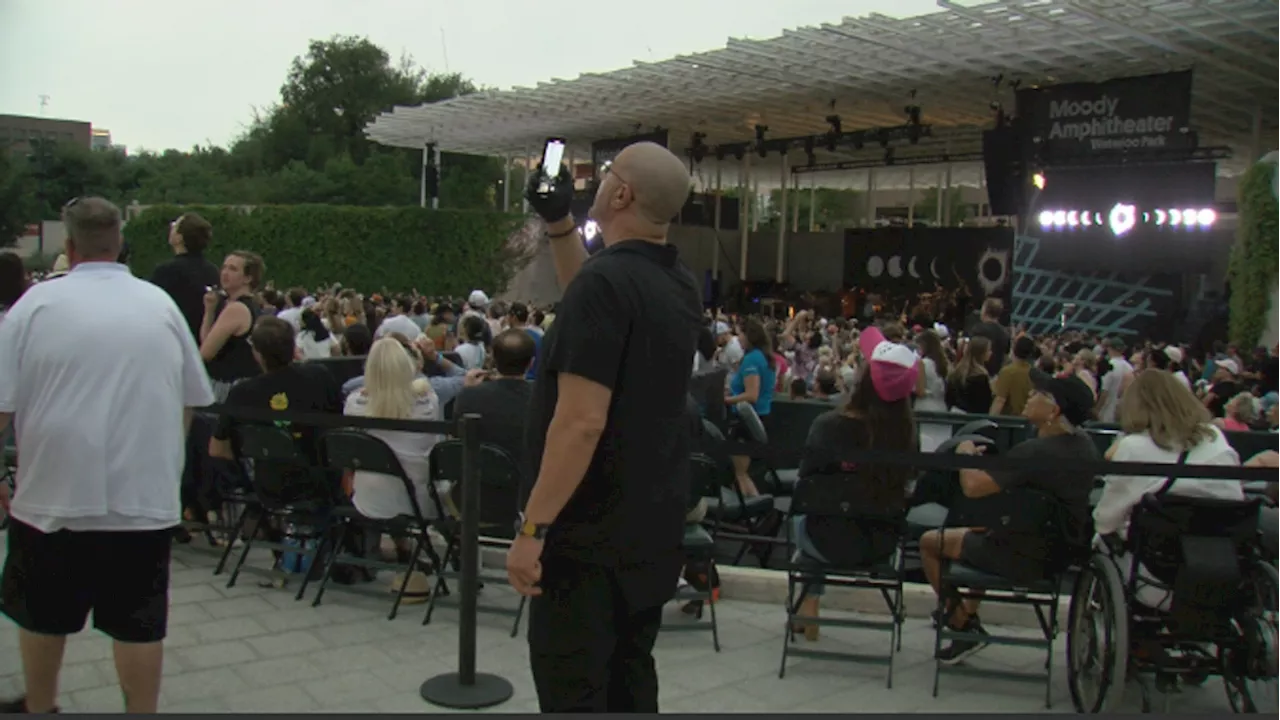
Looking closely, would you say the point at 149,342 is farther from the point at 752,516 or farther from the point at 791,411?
the point at 791,411

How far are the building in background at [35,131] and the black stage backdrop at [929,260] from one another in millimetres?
28721

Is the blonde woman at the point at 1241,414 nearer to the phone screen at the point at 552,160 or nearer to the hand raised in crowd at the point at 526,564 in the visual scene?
the phone screen at the point at 552,160

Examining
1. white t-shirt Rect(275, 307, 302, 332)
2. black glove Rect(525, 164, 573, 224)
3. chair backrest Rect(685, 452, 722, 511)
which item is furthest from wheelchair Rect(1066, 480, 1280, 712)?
white t-shirt Rect(275, 307, 302, 332)

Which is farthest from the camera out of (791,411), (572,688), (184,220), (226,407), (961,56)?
(961,56)

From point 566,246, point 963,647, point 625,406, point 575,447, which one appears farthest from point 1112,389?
point 575,447

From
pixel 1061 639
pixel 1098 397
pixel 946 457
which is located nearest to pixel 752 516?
pixel 1061 639

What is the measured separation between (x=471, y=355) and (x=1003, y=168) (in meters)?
12.8

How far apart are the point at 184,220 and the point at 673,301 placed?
167 inches

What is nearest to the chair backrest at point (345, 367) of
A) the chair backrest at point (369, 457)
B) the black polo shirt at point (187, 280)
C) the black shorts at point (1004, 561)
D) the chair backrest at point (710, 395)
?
the chair backrest at point (710, 395)

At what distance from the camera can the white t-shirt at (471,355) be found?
33.6 feet

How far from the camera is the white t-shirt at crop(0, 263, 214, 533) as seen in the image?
3.08 metres

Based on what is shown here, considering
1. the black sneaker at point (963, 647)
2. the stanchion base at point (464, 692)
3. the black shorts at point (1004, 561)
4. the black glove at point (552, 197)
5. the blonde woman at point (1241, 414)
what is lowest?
the stanchion base at point (464, 692)

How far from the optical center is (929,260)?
101ft

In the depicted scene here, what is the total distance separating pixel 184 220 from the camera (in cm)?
591
